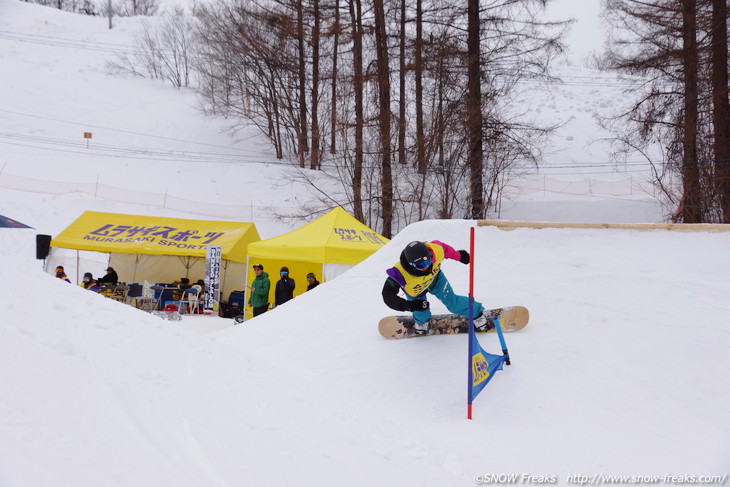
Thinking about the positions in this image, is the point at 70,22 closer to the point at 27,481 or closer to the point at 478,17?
the point at 478,17

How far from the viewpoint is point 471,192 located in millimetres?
17609

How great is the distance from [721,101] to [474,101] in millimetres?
6228

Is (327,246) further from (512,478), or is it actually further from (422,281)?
(512,478)

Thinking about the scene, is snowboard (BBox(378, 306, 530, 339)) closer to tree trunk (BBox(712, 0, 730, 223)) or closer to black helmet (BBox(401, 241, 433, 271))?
black helmet (BBox(401, 241, 433, 271))

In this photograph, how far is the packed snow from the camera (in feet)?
9.96

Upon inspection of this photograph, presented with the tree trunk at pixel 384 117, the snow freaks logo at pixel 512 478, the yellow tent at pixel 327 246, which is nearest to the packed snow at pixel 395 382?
the snow freaks logo at pixel 512 478

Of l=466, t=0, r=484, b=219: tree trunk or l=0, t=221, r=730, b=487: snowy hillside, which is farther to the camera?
l=466, t=0, r=484, b=219: tree trunk

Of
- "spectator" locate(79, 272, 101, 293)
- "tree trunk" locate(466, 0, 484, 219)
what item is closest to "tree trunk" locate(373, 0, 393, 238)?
"tree trunk" locate(466, 0, 484, 219)

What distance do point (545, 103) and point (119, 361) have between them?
40224mm

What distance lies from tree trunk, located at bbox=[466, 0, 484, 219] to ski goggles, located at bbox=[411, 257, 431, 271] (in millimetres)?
11291

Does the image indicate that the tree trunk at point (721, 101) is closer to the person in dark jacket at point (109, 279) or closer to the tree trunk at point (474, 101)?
the tree trunk at point (474, 101)

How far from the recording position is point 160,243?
622 inches

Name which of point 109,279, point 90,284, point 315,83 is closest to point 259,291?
point 90,284

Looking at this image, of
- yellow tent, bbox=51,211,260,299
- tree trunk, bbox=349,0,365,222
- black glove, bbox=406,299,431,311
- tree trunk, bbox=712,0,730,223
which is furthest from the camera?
tree trunk, bbox=349,0,365,222
